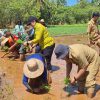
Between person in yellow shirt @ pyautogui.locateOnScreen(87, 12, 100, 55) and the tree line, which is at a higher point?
person in yellow shirt @ pyautogui.locateOnScreen(87, 12, 100, 55)

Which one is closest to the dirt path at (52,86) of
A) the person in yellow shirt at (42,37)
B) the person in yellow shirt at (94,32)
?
the person in yellow shirt at (42,37)

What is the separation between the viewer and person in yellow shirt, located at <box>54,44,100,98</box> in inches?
278

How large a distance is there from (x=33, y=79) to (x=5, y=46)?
5517mm

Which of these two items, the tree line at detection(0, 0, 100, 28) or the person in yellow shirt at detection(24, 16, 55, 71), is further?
the tree line at detection(0, 0, 100, 28)

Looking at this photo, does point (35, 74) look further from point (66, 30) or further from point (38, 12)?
point (38, 12)

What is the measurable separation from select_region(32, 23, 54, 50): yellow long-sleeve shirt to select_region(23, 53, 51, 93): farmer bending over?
1112mm

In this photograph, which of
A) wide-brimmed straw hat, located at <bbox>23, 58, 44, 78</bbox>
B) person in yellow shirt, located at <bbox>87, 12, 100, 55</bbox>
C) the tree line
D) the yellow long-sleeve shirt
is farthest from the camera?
the tree line

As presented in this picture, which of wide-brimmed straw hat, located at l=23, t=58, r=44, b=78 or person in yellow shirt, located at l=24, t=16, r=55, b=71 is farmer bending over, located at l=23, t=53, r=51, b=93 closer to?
Result: wide-brimmed straw hat, located at l=23, t=58, r=44, b=78

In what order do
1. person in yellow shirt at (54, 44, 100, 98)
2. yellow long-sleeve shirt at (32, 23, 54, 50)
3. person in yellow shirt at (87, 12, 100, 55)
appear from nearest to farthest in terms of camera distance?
1. person in yellow shirt at (54, 44, 100, 98)
2. yellow long-sleeve shirt at (32, 23, 54, 50)
3. person in yellow shirt at (87, 12, 100, 55)

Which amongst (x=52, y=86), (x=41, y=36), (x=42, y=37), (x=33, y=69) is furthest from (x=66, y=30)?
(x=33, y=69)

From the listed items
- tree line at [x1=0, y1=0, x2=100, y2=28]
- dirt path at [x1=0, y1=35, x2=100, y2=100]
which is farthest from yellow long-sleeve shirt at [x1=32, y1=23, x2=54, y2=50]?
tree line at [x1=0, y1=0, x2=100, y2=28]

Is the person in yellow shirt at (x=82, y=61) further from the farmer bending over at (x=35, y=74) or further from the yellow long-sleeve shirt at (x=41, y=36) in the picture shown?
the yellow long-sleeve shirt at (x=41, y=36)

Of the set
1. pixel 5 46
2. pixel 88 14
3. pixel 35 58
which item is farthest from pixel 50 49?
pixel 88 14

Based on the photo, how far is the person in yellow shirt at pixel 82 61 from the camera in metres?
7.07
